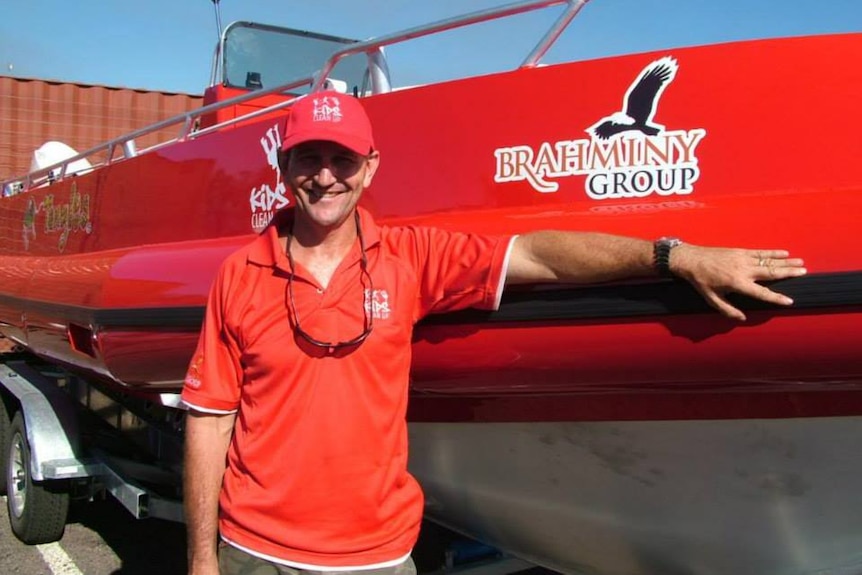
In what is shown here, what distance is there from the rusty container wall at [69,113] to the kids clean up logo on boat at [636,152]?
21.0 feet

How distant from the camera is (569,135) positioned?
2.07 m

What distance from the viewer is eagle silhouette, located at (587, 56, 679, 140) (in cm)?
199

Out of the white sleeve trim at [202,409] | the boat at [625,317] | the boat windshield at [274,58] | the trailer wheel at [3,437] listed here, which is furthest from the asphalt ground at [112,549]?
the boat windshield at [274,58]

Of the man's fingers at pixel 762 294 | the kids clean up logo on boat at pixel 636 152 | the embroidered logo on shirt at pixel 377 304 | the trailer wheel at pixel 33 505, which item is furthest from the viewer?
the trailer wheel at pixel 33 505

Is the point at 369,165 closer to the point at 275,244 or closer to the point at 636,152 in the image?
the point at 275,244

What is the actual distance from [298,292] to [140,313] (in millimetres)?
1129

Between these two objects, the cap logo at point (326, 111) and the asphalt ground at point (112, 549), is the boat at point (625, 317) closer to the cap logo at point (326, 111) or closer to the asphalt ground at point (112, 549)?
the cap logo at point (326, 111)

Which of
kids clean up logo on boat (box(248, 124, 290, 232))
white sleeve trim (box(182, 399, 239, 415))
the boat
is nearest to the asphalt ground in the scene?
the boat

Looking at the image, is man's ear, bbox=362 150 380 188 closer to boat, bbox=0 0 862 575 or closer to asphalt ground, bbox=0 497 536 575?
boat, bbox=0 0 862 575

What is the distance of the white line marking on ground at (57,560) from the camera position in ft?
12.0

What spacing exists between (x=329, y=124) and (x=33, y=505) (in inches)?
116

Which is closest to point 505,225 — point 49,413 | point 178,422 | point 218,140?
point 218,140

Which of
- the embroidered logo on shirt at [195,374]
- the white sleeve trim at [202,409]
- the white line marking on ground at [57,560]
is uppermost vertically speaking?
the embroidered logo on shirt at [195,374]

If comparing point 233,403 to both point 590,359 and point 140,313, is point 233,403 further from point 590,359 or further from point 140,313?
point 140,313
